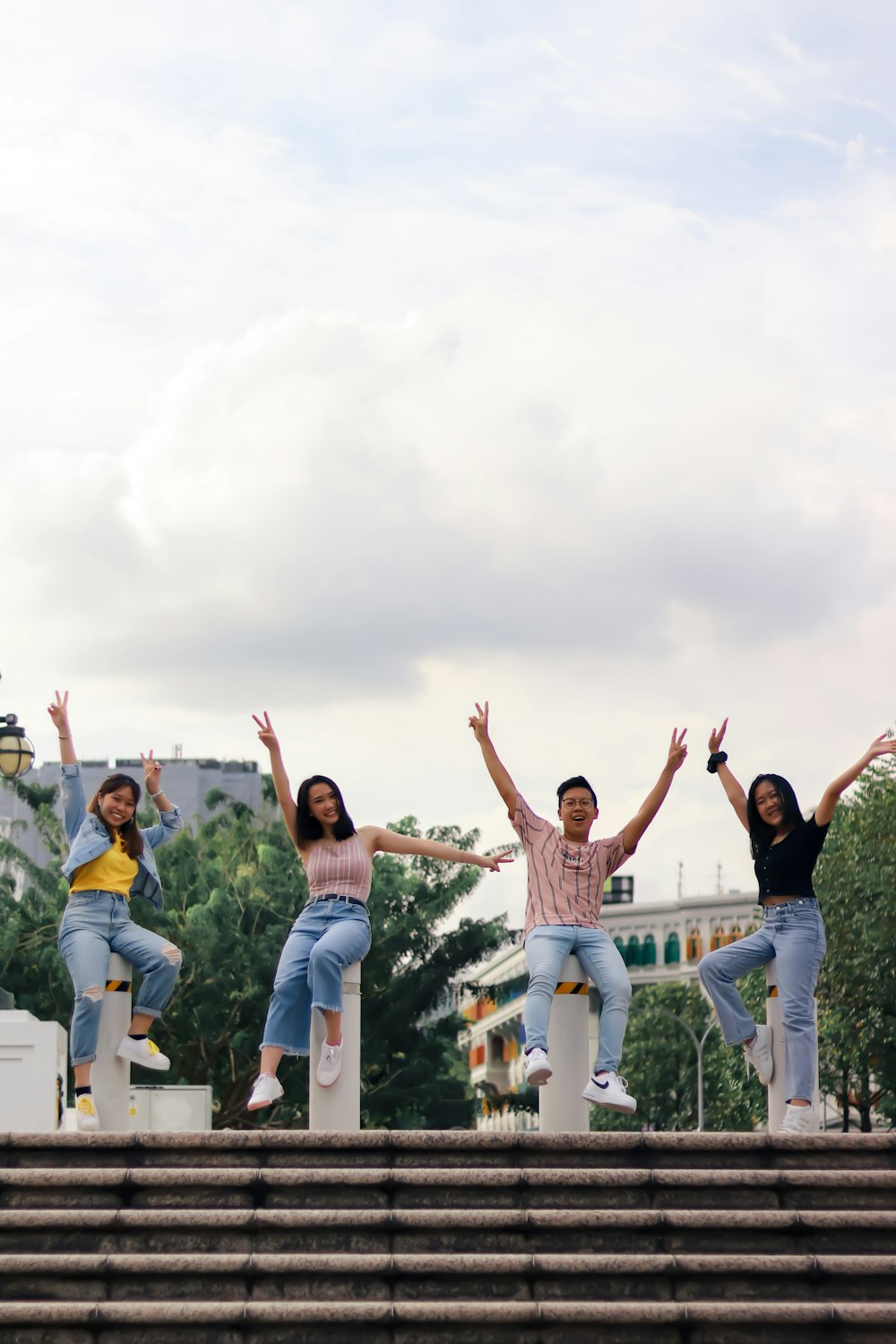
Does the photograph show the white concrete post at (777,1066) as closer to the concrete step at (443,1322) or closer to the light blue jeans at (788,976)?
the light blue jeans at (788,976)

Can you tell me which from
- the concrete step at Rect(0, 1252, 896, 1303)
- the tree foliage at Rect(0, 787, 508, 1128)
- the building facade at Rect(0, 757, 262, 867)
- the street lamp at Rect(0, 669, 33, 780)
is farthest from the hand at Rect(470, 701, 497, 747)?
the building facade at Rect(0, 757, 262, 867)

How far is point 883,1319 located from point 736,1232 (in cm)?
81

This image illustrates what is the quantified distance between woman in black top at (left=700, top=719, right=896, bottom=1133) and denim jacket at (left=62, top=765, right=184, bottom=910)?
11.0 ft

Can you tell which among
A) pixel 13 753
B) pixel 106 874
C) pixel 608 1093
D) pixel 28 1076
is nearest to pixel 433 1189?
pixel 608 1093

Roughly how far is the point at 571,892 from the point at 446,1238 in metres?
2.78

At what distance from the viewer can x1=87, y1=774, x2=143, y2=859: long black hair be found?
10578mm

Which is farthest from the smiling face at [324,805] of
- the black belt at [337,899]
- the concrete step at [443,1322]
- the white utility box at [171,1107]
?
the white utility box at [171,1107]

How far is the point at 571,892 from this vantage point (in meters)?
10.5

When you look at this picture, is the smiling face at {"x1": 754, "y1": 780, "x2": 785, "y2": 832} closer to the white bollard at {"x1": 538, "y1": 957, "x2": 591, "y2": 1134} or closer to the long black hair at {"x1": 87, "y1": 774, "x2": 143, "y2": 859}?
the white bollard at {"x1": 538, "y1": 957, "x2": 591, "y2": 1134}

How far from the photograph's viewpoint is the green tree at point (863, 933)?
3331 cm

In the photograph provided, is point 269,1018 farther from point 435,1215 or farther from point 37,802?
point 37,802

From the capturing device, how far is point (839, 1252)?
27.1ft

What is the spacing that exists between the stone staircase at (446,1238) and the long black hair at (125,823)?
226 cm

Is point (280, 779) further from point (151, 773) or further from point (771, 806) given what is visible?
point (771, 806)
